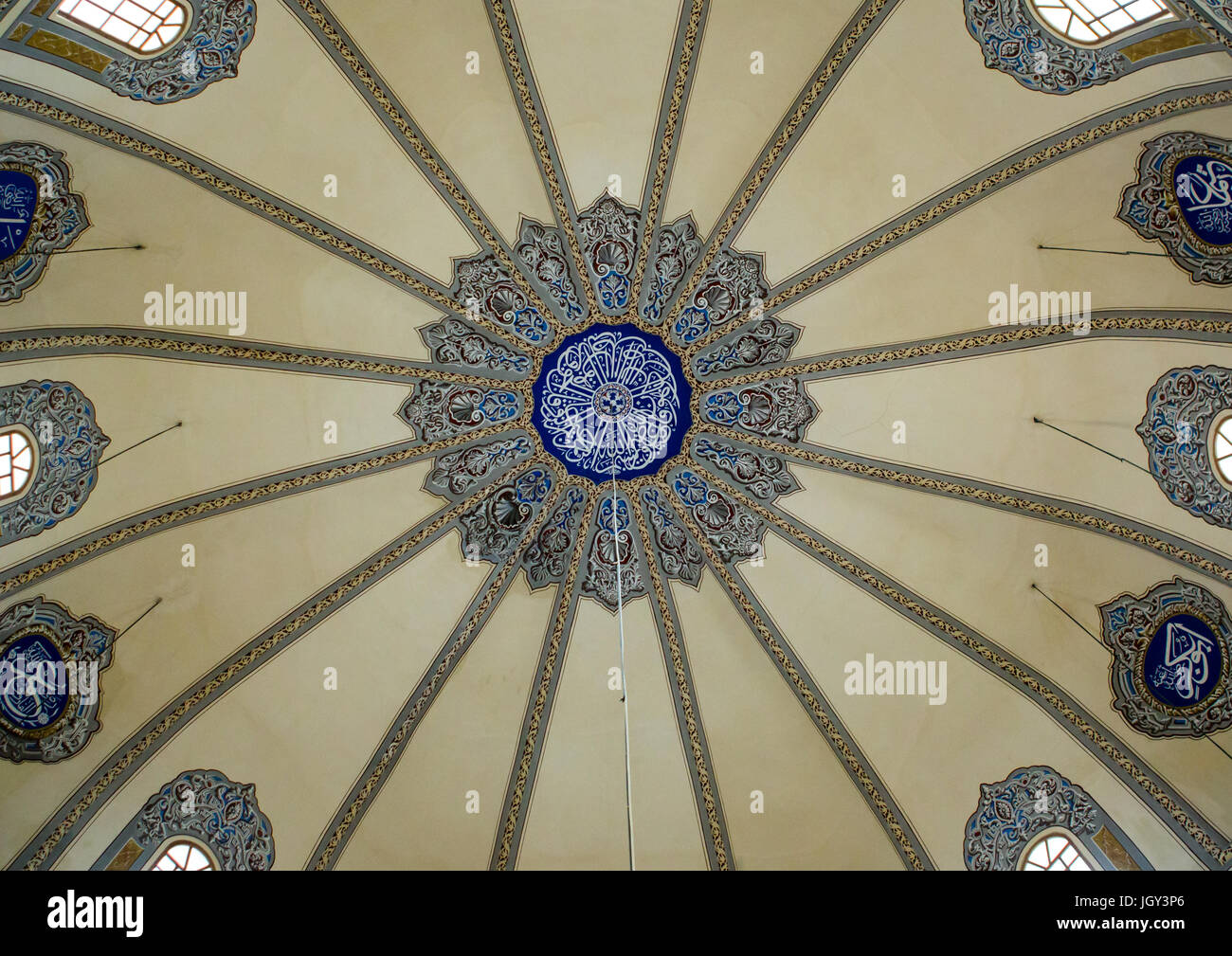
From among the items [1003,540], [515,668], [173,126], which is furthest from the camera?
[515,668]

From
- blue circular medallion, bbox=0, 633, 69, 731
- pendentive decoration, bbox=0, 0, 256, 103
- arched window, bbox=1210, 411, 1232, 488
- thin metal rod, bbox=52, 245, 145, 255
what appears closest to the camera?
pendentive decoration, bbox=0, 0, 256, 103

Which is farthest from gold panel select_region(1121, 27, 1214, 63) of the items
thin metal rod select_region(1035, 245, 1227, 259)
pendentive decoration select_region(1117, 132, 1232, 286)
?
thin metal rod select_region(1035, 245, 1227, 259)

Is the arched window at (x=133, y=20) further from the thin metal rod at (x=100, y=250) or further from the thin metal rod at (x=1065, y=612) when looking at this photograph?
the thin metal rod at (x=1065, y=612)

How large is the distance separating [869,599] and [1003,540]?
64.0 inches

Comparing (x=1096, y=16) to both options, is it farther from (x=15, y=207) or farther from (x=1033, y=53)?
(x=15, y=207)

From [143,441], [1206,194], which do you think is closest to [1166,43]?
[1206,194]

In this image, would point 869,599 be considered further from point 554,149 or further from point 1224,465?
point 554,149

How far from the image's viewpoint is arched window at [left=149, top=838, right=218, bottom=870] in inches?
442

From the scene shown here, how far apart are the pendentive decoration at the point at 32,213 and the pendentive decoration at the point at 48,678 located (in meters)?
3.11

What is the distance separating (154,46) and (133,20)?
12.1 inches

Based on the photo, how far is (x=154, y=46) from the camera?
9523 mm

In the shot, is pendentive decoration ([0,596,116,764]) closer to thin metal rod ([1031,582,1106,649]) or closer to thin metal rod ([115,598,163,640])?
thin metal rod ([115,598,163,640])
